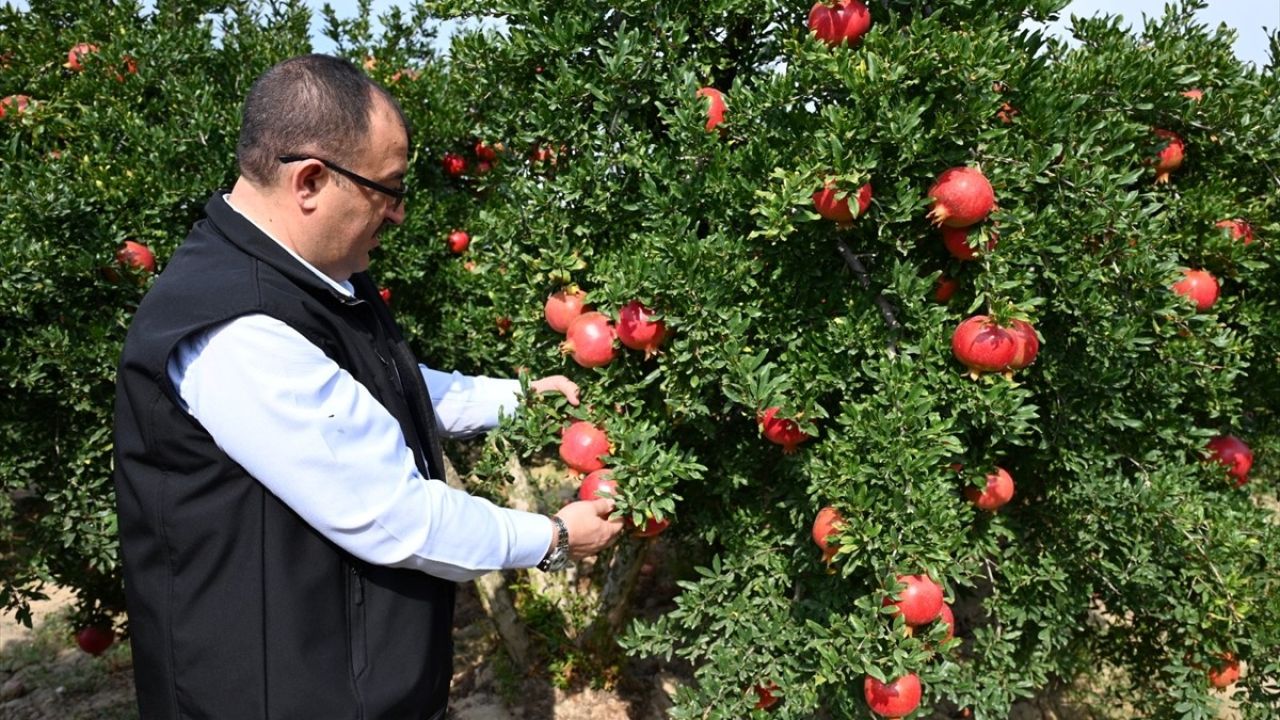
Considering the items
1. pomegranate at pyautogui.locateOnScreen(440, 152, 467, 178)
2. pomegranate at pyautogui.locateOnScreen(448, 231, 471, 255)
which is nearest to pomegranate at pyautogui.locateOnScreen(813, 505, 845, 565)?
pomegranate at pyautogui.locateOnScreen(448, 231, 471, 255)

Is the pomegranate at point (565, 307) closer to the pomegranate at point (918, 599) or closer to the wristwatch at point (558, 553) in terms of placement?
the wristwatch at point (558, 553)

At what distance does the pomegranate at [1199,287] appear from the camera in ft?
8.18

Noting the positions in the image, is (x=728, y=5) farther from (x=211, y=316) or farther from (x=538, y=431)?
(x=211, y=316)

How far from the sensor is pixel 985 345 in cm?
199

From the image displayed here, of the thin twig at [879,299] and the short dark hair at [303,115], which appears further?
the thin twig at [879,299]

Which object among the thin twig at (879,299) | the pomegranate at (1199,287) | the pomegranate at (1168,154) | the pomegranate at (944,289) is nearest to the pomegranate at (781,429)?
the thin twig at (879,299)

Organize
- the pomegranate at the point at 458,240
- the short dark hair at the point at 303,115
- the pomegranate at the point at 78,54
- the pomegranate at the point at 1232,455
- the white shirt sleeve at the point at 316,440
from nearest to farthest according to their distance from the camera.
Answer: the white shirt sleeve at the point at 316,440
the short dark hair at the point at 303,115
the pomegranate at the point at 1232,455
the pomegranate at the point at 78,54
the pomegranate at the point at 458,240

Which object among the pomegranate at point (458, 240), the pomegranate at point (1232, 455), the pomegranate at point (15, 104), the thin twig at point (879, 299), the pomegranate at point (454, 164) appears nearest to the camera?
the thin twig at point (879, 299)

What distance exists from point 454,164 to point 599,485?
2.91m

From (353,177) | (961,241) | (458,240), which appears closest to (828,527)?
(961,241)

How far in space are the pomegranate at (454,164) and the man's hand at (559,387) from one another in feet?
8.14

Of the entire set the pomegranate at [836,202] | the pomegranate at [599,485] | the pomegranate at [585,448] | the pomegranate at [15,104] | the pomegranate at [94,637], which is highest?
the pomegranate at [15,104]

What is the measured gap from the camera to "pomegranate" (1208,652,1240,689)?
2.52 meters

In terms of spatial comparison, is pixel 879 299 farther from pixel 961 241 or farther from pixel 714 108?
pixel 714 108
